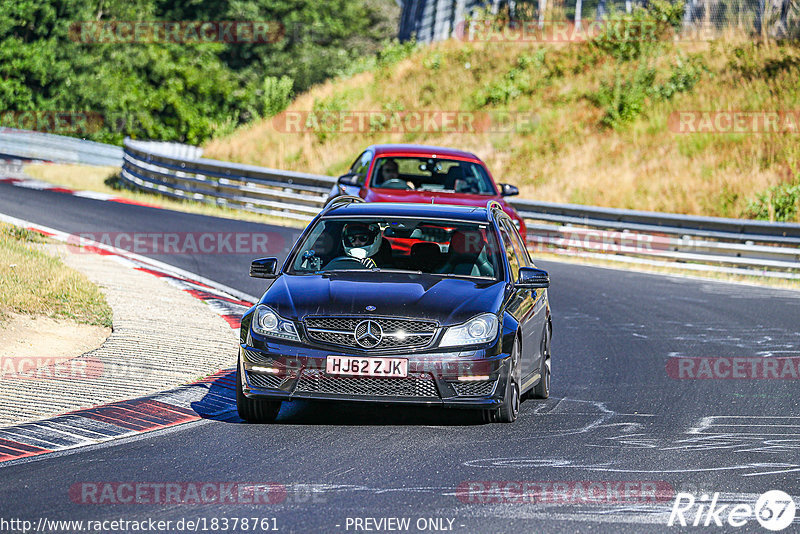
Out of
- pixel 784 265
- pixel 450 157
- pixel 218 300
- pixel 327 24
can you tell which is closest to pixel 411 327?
pixel 218 300

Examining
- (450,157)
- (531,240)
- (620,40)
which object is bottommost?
(531,240)

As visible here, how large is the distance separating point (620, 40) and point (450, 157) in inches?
783

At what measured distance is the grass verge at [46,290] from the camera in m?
11.8

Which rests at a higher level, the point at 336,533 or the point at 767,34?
the point at 767,34

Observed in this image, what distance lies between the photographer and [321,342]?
8133 mm

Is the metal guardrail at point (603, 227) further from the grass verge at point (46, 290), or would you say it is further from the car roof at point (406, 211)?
the car roof at point (406, 211)

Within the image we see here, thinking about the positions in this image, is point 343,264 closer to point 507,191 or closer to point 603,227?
point 507,191

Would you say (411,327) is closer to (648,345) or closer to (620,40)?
(648,345)

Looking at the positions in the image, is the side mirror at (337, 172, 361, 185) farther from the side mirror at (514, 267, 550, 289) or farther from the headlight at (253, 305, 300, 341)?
the headlight at (253, 305, 300, 341)

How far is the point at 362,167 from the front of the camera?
57.6 feet

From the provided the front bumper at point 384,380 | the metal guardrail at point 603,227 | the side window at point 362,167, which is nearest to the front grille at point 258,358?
the front bumper at point 384,380

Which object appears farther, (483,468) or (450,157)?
(450,157)

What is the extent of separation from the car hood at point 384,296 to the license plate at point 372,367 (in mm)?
314

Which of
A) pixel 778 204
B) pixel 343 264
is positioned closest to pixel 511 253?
pixel 343 264
